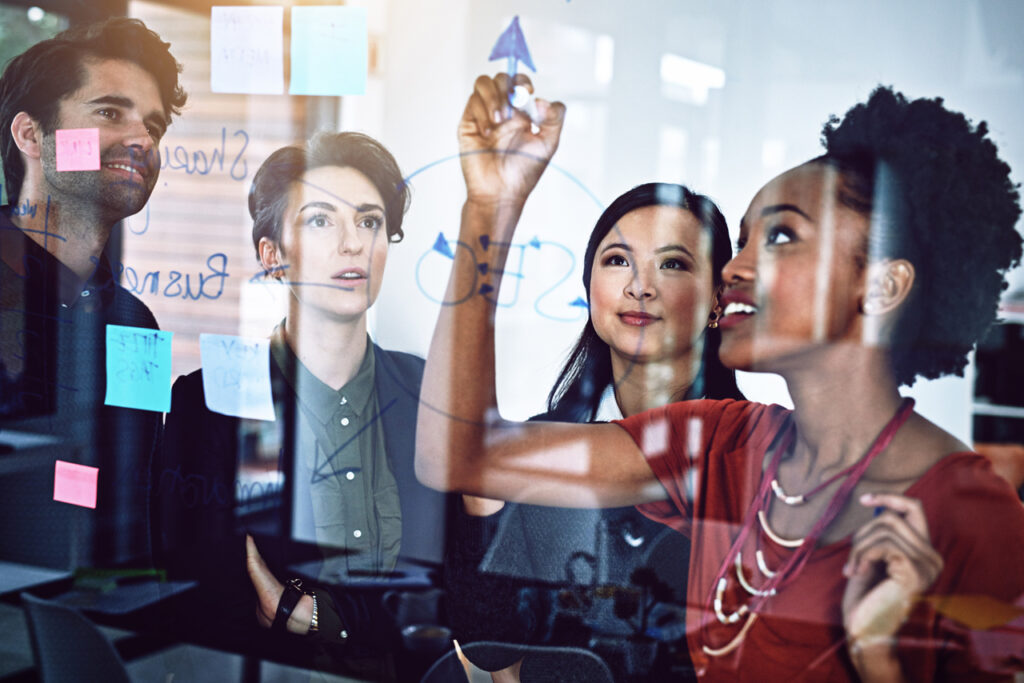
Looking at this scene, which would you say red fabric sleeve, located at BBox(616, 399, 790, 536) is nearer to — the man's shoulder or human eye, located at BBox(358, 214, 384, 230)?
human eye, located at BBox(358, 214, 384, 230)

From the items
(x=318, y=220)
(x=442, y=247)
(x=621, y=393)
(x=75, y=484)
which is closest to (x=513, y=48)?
(x=442, y=247)

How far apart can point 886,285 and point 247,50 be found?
121 centimetres

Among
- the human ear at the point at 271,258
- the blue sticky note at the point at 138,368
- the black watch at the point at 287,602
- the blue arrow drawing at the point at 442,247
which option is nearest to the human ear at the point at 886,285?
the blue arrow drawing at the point at 442,247

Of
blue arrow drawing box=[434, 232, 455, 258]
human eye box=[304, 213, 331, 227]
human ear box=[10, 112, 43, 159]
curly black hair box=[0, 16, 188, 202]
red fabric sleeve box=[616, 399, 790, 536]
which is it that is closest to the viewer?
red fabric sleeve box=[616, 399, 790, 536]

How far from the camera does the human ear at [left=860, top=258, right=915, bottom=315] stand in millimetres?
1133

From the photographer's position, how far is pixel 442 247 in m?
1.44

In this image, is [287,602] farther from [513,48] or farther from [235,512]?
[513,48]

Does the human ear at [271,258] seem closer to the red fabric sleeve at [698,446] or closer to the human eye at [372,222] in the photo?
the human eye at [372,222]

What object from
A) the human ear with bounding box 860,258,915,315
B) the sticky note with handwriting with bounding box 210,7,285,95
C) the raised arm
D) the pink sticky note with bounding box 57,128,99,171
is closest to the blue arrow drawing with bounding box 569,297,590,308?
the raised arm

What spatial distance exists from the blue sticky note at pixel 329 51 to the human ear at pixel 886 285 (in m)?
0.92

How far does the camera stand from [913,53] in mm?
1175

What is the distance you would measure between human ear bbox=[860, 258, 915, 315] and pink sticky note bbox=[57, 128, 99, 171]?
1.51 metres

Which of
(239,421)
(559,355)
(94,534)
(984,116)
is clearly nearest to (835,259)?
(984,116)

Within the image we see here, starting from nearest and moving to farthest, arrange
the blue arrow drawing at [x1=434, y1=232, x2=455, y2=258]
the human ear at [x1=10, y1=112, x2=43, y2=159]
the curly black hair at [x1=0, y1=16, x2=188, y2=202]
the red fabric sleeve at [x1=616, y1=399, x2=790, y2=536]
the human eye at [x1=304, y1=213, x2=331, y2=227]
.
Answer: the red fabric sleeve at [x1=616, y1=399, x2=790, y2=536], the blue arrow drawing at [x1=434, y1=232, x2=455, y2=258], the human eye at [x1=304, y1=213, x2=331, y2=227], the curly black hair at [x1=0, y1=16, x2=188, y2=202], the human ear at [x1=10, y1=112, x2=43, y2=159]
